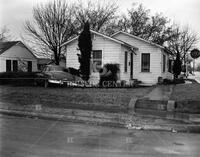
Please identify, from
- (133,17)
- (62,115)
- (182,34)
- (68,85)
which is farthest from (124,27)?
(62,115)

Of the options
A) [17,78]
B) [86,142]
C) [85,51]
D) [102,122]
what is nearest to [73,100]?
[102,122]

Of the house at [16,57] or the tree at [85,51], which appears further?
the house at [16,57]

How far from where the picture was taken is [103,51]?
19.9 m

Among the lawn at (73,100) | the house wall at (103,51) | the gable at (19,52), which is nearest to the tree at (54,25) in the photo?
the gable at (19,52)

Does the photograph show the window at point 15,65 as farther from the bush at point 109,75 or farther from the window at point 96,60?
the bush at point 109,75

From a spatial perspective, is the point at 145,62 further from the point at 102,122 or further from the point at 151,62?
the point at 102,122

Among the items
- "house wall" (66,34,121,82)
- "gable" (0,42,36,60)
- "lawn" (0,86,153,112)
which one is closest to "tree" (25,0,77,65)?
"gable" (0,42,36,60)

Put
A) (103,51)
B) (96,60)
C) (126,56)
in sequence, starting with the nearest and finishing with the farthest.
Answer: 1. (103,51)
2. (96,60)
3. (126,56)

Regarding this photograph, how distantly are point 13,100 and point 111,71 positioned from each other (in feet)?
28.1

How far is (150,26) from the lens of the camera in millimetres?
40156

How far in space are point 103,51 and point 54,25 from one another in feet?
41.7

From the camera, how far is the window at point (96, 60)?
2006cm

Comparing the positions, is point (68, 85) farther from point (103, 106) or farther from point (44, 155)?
point (44, 155)

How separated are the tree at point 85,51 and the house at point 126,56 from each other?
1.14 metres
